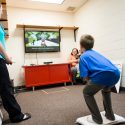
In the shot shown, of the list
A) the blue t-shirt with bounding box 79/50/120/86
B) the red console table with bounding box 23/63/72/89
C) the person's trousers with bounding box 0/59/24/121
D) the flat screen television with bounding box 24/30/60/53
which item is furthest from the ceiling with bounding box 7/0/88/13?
the blue t-shirt with bounding box 79/50/120/86

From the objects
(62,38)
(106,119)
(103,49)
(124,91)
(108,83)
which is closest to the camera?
(108,83)

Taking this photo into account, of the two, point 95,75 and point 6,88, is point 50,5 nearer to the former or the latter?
point 6,88

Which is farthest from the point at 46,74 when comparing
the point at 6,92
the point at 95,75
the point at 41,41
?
the point at 95,75

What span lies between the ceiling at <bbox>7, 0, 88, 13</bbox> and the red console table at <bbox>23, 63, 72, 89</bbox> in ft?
5.80

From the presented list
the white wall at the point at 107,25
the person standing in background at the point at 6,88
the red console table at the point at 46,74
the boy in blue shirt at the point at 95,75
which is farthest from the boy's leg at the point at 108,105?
the red console table at the point at 46,74

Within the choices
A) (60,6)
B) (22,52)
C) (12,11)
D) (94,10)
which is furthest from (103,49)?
(12,11)

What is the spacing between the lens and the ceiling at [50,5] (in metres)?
4.87

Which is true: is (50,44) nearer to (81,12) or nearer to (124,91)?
(81,12)

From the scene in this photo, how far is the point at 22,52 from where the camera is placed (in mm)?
5188

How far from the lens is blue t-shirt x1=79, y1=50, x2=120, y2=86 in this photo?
1707mm

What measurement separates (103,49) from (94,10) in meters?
1.11

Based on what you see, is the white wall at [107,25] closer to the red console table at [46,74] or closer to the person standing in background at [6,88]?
the red console table at [46,74]

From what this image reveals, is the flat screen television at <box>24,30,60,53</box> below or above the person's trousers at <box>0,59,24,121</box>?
above

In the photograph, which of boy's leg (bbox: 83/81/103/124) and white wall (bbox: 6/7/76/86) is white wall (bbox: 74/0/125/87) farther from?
boy's leg (bbox: 83/81/103/124)
